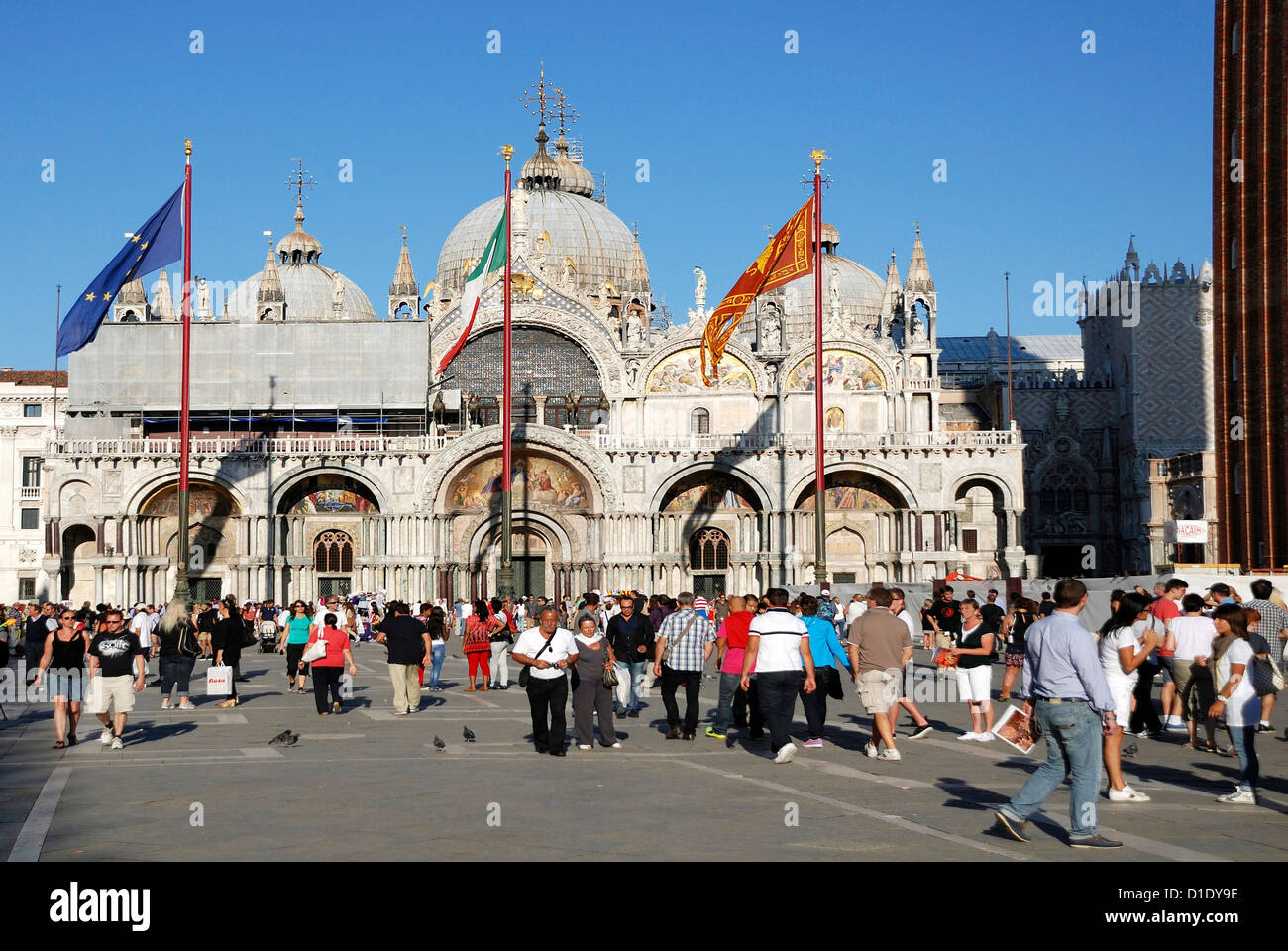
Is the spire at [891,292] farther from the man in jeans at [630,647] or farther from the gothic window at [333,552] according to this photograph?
the man in jeans at [630,647]

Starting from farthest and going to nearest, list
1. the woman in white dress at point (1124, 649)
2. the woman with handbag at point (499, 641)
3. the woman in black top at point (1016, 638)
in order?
the woman with handbag at point (499, 641) < the woman in black top at point (1016, 638) < the woman in white dress at point (1124, 649)

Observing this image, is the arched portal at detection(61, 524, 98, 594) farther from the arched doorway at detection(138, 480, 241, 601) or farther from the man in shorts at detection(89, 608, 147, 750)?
the man in shorts at detection(89, 608, 147, 750)

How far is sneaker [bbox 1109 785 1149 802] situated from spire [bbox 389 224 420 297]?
196 ft

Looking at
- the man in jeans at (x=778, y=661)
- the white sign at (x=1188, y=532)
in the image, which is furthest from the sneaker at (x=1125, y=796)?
the white sign at (x=1188, y=532)

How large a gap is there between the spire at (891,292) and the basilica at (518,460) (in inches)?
373

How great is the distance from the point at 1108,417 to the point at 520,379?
2630cm

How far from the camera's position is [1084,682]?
1112 cm

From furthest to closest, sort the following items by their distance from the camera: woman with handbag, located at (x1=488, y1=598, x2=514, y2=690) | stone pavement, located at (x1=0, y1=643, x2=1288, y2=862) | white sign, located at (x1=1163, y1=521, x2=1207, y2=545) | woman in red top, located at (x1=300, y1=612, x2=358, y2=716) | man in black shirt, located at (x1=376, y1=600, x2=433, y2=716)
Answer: white sign, located at (x1=1163, y1=521, x2=1207, y2=545), woman with handbag, located at (x1=488, y1=598, x2=514, y2=690), man in black shirt, located at (x1=376, y1=600, x2=433, y2=716), woman in red top, located at (x1=300, y1=612, x2=358, y2=716), stone pavement, located at (x1=0, y1=643, x2=1288, y2=862)

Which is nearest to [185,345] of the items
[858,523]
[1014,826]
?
[858,523]

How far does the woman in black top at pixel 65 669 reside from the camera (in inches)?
707

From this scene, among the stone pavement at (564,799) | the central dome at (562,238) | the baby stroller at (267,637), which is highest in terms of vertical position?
the central dome at (562,238)

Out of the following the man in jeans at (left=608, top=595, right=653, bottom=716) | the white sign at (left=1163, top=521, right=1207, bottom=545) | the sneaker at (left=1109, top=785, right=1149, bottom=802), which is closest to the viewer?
the sneaker at (left=1109, top=785, right=1149, bottom=802)

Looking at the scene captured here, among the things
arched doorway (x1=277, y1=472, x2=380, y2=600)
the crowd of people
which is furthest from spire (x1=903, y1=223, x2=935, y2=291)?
the crowd of people

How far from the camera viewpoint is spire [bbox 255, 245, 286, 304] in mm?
69562
